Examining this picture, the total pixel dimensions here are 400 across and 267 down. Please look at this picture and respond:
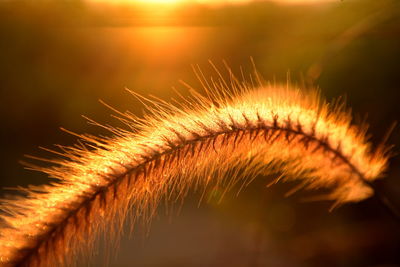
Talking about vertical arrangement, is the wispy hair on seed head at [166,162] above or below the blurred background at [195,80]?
below

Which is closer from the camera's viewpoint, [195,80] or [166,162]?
[166,162]

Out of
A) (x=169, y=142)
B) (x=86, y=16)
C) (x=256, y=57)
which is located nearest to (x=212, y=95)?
(x=169, y=142)

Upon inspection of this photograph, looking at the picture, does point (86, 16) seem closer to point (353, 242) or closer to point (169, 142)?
point (353, 242)

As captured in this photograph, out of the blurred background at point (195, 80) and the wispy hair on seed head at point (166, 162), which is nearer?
the wispy hair on seed head at point (166, 162)

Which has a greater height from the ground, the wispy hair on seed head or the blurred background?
the blurred background

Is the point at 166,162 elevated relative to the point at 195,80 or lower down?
lower down
